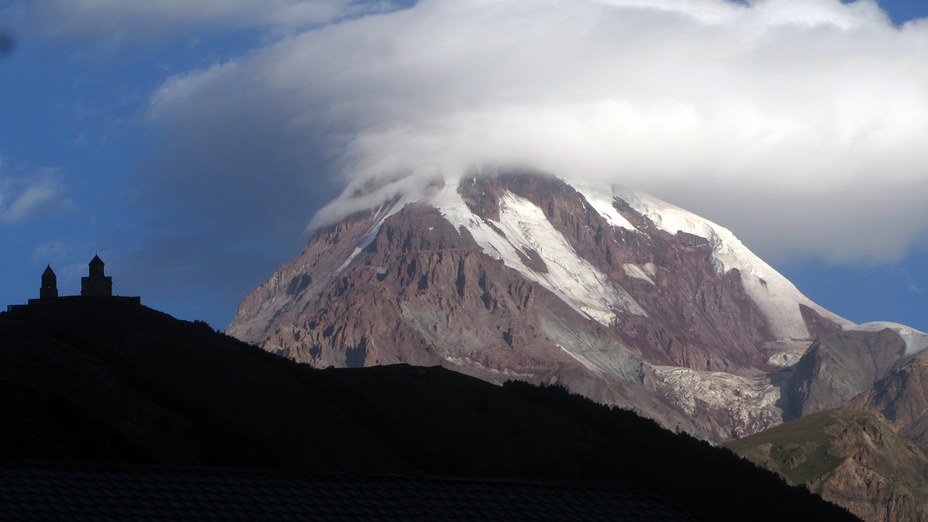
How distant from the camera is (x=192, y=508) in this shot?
102 feet

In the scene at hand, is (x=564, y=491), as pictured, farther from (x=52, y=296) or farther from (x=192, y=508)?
(x=52, y=296)

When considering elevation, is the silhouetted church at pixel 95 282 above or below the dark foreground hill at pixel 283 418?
above

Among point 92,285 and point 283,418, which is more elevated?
point 92,285

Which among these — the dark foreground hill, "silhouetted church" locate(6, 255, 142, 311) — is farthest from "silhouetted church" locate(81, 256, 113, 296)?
the dark foreground hill

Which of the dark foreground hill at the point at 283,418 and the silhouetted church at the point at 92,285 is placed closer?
the dark foreground hill at the point at 283,418

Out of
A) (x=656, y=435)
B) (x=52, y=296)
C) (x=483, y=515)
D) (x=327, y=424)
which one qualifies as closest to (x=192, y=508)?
(x=483, y=515)

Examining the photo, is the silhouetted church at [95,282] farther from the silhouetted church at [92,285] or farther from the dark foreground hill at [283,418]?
the dark foreground hill at [283,418]

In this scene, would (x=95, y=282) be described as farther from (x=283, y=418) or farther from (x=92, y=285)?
(x=283, y=418)

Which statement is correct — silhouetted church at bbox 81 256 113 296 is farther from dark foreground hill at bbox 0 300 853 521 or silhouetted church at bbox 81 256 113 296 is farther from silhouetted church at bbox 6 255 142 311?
dark foreground hill at bbox 0 300 853 521

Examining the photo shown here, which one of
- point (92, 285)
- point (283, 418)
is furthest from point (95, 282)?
point (283, 418)

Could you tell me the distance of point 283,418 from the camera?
3907 inches

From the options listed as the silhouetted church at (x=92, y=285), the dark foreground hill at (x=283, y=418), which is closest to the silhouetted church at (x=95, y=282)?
the silhouetted church at (x=92, y=285)

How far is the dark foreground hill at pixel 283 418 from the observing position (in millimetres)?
87562

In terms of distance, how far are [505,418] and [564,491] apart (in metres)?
79.6
